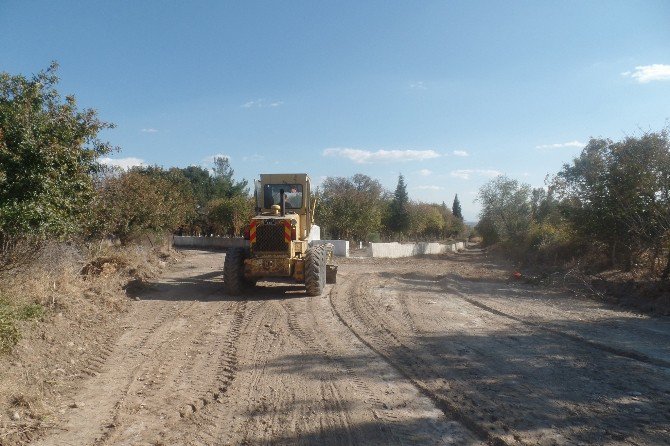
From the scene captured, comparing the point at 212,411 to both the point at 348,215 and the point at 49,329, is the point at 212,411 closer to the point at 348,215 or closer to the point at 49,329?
the point at 49,329

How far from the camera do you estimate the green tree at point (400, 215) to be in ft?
187

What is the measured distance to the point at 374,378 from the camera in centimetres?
603

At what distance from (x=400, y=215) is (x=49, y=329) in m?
51.4

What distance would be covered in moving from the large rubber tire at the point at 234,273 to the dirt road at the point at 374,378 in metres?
1.51

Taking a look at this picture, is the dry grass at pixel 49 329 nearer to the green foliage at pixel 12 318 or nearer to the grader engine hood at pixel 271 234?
the green foliage at pixel 12 318

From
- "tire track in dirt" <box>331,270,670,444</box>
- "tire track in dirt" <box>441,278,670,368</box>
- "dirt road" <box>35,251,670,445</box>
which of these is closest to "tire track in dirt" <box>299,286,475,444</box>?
"dirt road" <box>35,251,670,445</box>

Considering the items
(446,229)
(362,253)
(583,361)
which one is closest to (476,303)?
(583,361)

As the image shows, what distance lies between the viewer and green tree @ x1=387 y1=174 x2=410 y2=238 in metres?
57.1

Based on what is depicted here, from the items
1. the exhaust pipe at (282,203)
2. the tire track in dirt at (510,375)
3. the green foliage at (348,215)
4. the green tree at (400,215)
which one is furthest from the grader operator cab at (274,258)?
the green tree at (400,215)

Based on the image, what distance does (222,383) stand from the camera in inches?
233

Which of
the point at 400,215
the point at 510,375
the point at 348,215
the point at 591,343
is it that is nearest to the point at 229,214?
the point at 348,215

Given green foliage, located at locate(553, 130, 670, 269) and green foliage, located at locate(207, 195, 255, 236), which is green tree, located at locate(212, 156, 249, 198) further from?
green foliage, located at locate(553, 130, 670, 269)

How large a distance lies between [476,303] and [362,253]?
20.0 meters

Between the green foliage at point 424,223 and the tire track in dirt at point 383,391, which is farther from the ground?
the green foliage at point 424,223
